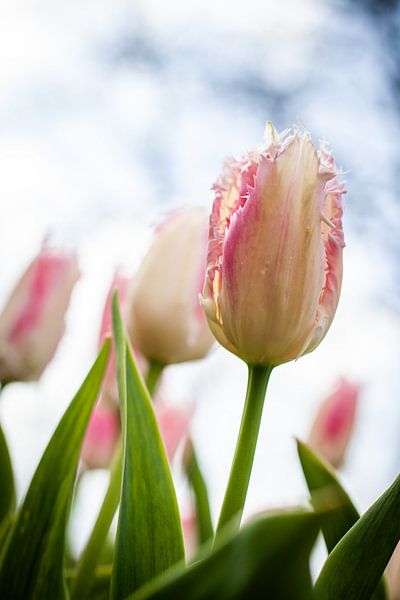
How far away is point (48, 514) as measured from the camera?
0.28 meters

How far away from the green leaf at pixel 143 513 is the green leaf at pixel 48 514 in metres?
0.04

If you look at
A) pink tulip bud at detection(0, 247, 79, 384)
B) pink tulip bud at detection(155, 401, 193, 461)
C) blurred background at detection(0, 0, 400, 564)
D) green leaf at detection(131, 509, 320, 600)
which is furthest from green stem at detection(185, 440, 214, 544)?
blurred background at detection(0, 0, 400, 564)

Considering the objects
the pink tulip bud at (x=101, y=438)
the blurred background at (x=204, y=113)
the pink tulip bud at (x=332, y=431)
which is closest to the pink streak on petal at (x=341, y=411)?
the pink tulip bud at (x=332, y=431)

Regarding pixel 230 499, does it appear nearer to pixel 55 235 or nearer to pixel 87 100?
pixel 55 235

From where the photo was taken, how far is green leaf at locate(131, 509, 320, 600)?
0.15 metres

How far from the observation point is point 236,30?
6.81ft

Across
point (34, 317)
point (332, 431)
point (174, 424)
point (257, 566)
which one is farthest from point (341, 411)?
point (257, 566)

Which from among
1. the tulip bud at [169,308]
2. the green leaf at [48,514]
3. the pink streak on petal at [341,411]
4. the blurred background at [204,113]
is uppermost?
the blurred background at [204,113]

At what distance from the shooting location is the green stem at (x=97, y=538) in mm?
302

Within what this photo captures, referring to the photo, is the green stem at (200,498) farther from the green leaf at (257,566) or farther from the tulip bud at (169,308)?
the green leaf at (257,566)

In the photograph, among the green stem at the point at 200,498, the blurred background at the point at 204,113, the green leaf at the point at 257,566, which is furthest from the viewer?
the blurred background at the point at 204,113

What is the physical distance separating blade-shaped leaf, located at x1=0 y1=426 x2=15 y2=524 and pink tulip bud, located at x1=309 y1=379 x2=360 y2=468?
0.20 m

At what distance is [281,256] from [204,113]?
76.6 inches

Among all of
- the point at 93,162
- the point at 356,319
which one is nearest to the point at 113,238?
the point at 93,162
